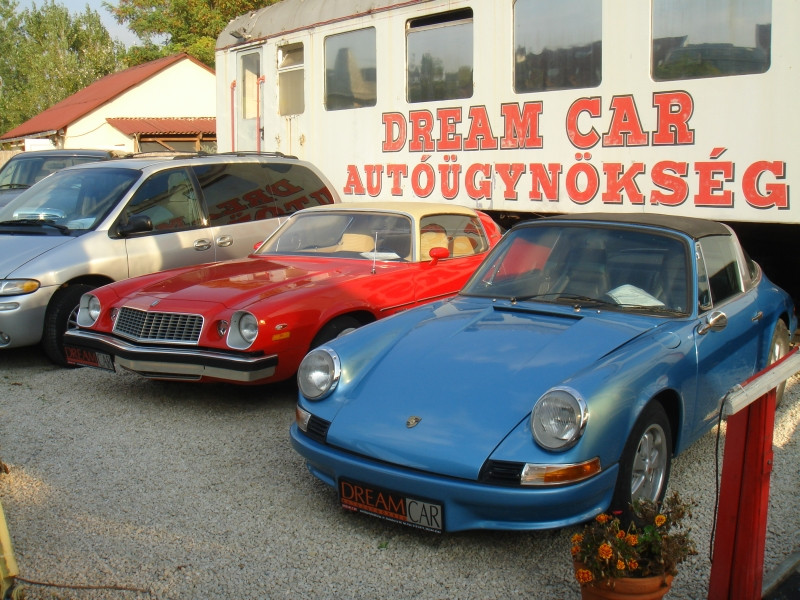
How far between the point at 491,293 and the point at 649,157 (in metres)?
3.22

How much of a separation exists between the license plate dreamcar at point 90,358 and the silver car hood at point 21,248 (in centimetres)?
119

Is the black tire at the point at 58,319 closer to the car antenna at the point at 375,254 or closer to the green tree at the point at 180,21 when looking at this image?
the car antenna at the point at 375,254

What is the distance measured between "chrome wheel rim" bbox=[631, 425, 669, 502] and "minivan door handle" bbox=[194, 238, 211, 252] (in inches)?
199

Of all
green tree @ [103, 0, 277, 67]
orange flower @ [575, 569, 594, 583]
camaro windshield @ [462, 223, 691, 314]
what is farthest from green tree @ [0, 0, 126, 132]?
orange flower @ [575, 569, 594, 583]

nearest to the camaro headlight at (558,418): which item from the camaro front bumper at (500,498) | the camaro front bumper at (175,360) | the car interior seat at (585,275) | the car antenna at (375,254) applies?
the camaro front bumper at (500,498)

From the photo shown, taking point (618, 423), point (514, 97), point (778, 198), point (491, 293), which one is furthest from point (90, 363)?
point (778, 198)

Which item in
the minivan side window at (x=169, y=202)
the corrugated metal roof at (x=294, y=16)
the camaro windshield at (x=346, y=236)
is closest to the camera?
the camaro windshield at (x=346, y=236)

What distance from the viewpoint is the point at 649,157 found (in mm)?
7602

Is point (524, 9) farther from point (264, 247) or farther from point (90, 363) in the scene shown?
point (90, 363)

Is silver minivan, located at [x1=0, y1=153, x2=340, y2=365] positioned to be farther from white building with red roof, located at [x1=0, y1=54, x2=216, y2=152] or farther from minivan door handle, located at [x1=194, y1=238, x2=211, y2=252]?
white building with red roof, located at [x1=0, y1=54, x2=216, y2=152]

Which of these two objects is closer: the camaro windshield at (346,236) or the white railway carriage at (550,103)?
the camaro windshield at (346,236)

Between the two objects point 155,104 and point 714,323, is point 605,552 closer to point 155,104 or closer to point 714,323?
point 714,323

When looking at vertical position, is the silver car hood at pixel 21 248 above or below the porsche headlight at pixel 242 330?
above

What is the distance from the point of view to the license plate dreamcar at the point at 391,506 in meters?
3.66
